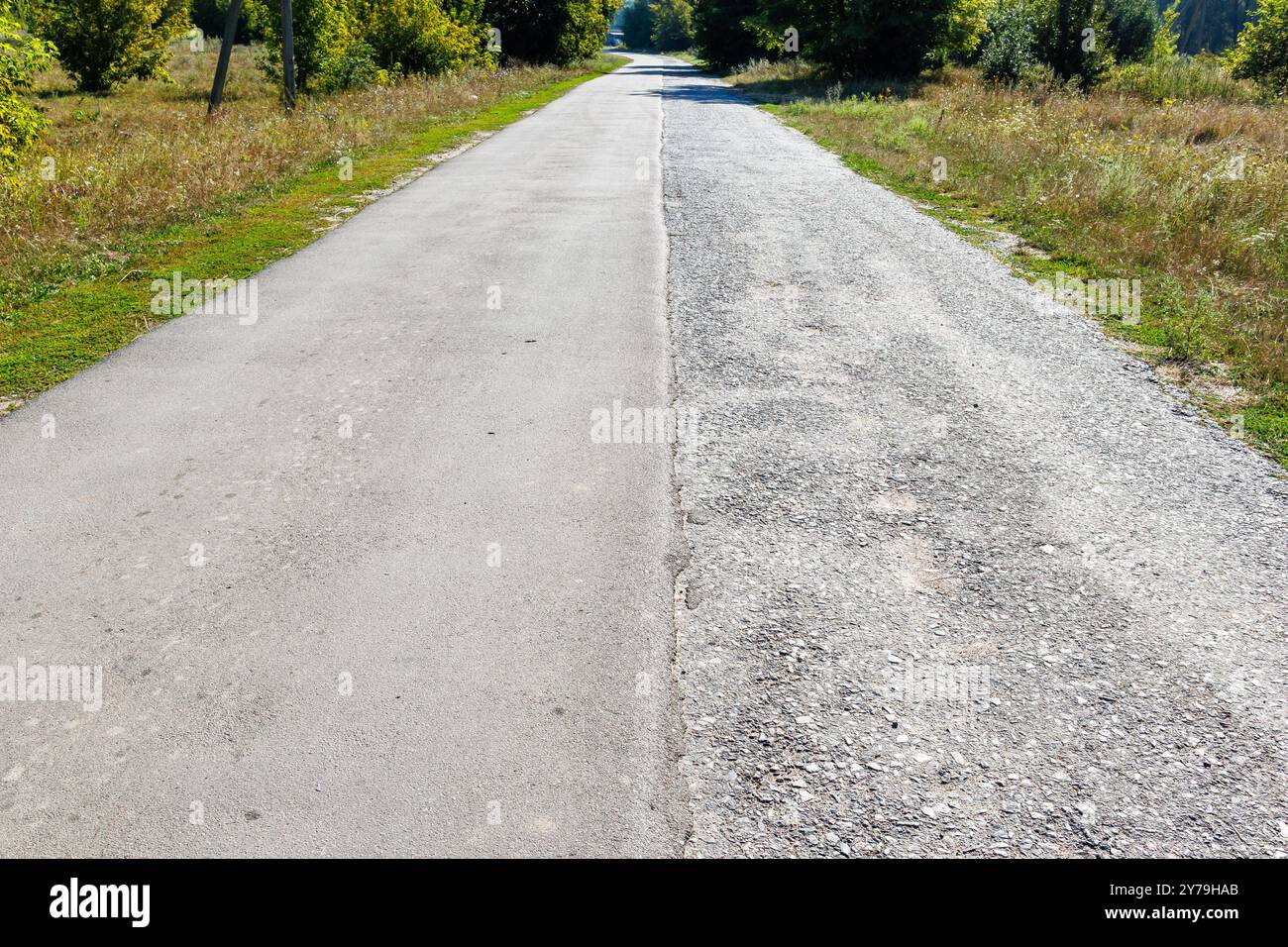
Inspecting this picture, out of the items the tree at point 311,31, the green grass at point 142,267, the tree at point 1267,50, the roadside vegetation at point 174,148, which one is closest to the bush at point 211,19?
the roadside vegetation at point 174,148

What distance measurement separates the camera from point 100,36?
35.6 m

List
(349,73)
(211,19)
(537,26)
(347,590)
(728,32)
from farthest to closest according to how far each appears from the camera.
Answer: (211,19), (728,32), (537,26), (349,73), (347,590)

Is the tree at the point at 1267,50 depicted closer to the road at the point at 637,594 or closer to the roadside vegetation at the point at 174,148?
the roadside vegetation at the point at 174,148

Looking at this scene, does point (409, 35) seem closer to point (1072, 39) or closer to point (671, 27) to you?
point (1072, 39)

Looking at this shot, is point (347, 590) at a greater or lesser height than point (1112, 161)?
lesser

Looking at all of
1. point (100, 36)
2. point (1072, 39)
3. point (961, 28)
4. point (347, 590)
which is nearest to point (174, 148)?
point (347, 590)

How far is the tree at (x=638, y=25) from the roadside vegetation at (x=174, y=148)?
13834cm

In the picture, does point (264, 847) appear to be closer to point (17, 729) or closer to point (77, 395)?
point (17, 729)

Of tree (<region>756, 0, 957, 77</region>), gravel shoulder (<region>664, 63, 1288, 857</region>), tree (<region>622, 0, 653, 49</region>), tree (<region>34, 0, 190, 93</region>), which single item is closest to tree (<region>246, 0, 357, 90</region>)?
tree (<region>34, 0, 190, 93</region>)

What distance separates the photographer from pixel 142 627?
3.86 m

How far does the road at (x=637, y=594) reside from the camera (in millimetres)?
3012

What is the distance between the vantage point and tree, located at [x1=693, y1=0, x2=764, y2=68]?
57.8 meters

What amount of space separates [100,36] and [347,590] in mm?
42089

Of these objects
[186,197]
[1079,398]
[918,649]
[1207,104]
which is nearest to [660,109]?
[1207,104]
